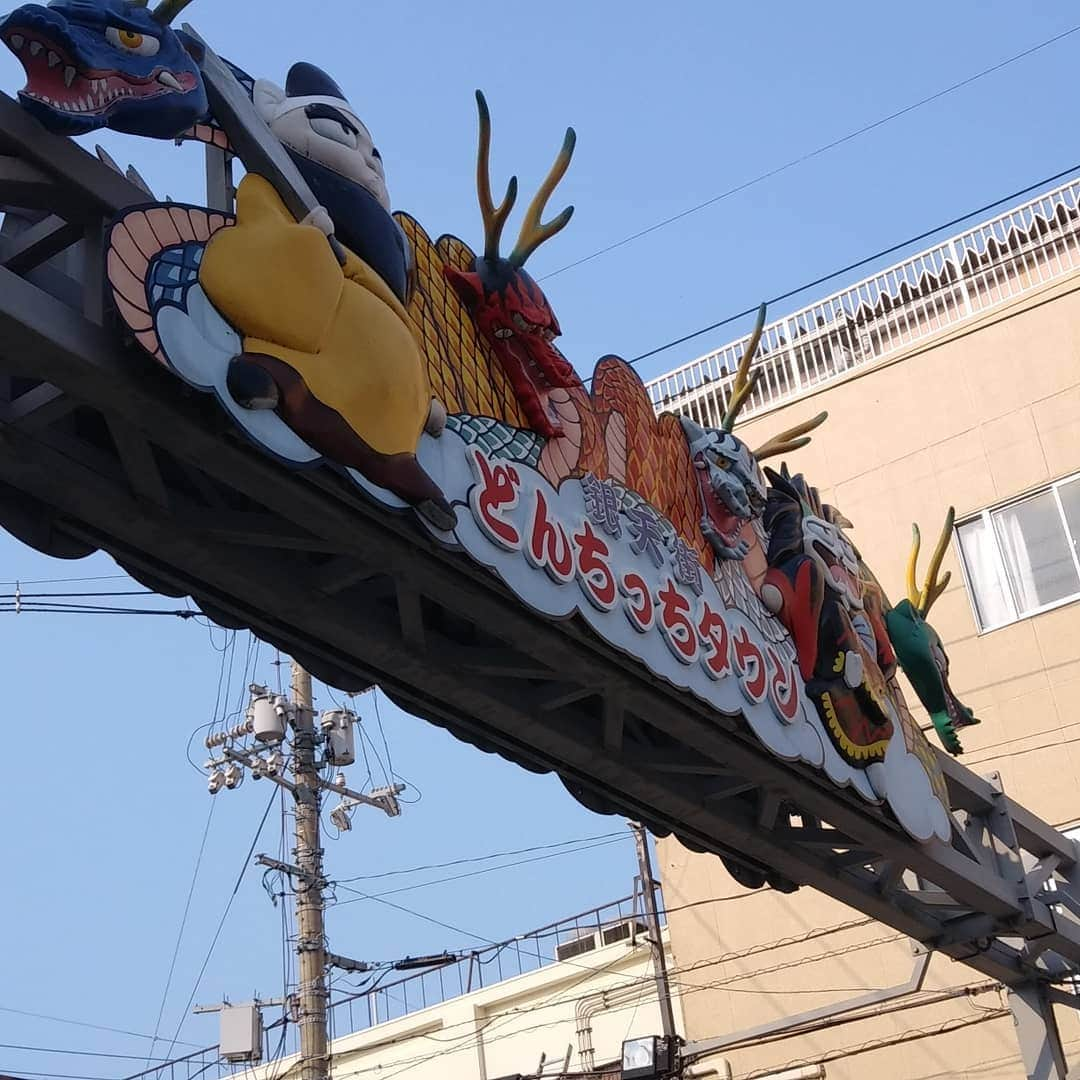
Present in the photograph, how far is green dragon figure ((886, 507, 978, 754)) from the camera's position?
40.2ft

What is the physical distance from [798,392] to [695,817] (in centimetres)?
974

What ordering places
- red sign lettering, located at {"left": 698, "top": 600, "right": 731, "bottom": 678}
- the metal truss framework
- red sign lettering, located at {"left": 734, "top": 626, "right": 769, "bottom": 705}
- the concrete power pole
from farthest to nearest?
Answer: the concrete power pole
red sign lettering, located at {"left": 734, "top": 626, "right": 769, "bottom": 705}
red sign lettering, located at {"left": 698, "top": 600, "right": 731, "bottom": 678}
the metal truss framework

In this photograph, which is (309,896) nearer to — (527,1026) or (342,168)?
(527,1026)

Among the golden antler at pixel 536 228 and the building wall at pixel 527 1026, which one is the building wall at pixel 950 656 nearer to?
the building wall at pixel 527 1026

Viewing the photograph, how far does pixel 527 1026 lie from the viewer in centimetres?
2134

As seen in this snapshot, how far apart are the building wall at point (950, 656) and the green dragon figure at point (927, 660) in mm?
3468

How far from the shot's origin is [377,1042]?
23.1m

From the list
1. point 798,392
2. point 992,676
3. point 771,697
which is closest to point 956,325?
point 798,392

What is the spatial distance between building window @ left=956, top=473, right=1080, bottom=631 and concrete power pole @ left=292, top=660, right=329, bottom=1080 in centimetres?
703

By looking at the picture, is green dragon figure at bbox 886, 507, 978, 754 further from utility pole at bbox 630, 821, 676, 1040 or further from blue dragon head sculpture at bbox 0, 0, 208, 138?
blue dragon head sculpture at bbox 0, 0, 208, 138

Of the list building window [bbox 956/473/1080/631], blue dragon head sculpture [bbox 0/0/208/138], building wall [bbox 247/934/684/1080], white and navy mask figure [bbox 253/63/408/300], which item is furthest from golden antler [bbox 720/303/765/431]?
building wall [bbox 247/934/684/1080]

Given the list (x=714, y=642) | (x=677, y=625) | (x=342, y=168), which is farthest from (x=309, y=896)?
(x=342, y=168)

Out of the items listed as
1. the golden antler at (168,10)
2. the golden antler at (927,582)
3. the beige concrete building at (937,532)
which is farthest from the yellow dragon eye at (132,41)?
the beige concrete building at (937,532)

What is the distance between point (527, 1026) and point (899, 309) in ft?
33.3
